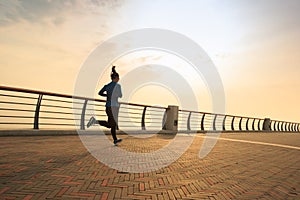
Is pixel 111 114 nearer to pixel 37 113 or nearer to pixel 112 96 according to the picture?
pixel 112 96

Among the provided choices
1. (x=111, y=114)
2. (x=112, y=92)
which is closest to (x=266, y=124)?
(x=111, y=114)

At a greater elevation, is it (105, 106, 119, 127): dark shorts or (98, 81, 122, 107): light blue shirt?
(98, 81, 122, 107): light blue shirt

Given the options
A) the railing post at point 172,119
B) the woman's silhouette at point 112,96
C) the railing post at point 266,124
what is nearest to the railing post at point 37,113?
the woman's silhouette at point 112,96

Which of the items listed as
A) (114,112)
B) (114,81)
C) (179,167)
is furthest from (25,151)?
(179,167)

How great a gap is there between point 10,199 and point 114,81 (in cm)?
494

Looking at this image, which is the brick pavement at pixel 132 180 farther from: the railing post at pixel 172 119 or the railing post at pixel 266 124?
the railing post at pixel 266 124

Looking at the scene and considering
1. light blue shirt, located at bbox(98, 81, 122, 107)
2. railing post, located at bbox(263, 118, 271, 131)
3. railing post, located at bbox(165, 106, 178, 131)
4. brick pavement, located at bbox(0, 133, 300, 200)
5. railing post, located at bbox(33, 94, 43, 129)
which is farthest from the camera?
railing post, located at bbox(263, 118, 271, 131)

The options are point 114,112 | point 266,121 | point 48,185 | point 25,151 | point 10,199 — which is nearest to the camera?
point 10,199

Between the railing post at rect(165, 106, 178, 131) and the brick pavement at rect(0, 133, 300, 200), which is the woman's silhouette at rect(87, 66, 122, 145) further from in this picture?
the railing post at rect(165, 106, 178, 131)

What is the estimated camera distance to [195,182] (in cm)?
378

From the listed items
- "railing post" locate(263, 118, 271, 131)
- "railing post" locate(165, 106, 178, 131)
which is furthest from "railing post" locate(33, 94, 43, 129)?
"railing post" locate(263, 118, 271, 131)

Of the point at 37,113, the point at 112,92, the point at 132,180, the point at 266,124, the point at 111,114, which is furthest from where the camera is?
the point at 266,124

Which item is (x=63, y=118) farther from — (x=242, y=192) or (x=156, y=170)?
(x=242, y=192)

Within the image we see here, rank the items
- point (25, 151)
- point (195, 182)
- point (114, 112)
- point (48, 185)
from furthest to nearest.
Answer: point (114, 112) < point (25, 151) < point (195, 182) < point (48, 185)
